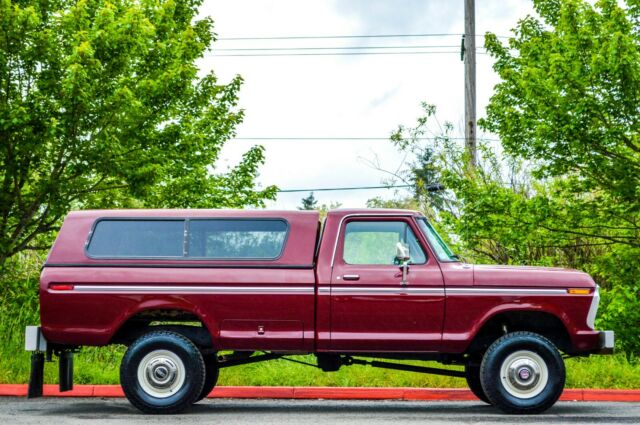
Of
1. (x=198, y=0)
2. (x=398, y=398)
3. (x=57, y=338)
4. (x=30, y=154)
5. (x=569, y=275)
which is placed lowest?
(x=398, y=398)

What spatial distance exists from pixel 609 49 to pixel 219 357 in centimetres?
757

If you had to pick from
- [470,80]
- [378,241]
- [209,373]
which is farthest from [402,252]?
[470,80]

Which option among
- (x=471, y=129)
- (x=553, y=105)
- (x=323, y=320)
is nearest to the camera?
(x=323, y=320)

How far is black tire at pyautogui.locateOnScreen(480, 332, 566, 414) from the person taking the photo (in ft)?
30.8

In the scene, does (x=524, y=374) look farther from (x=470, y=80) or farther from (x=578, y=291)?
(x=470, y=80)

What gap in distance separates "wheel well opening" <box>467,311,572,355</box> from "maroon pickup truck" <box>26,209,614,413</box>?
3.1 inches

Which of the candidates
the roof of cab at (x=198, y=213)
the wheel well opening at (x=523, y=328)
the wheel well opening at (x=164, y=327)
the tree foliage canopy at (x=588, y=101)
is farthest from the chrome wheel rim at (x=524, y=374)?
the tree foliage canopy at (x=588, y=101)

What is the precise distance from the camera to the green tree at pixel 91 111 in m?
14.2

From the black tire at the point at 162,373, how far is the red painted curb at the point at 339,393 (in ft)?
5.37

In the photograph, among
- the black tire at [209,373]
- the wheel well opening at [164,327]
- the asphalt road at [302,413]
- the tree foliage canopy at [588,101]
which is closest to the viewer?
the asphalt road at [302,413]

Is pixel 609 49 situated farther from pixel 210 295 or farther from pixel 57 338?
pixel 57 338

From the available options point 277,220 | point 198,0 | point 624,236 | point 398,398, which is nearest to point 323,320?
point 277,220

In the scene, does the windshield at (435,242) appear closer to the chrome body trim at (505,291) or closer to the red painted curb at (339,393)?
the chrome body trim at (505,291)

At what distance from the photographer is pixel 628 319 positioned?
48.2 ft
